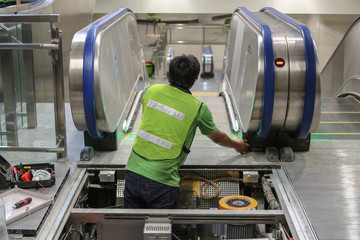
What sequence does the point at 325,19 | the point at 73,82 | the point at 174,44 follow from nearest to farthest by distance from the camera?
1. the point at 73,82
2. the point at 174,44
3. the point at 325,19

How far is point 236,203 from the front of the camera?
4594 millimetres

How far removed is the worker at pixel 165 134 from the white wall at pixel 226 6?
40.9ft

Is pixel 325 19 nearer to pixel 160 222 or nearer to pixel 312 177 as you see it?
pixel 312 177

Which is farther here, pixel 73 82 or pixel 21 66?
pixel 21 66

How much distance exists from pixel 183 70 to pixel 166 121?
17.7 inches

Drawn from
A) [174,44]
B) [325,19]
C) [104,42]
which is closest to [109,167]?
[104,42]

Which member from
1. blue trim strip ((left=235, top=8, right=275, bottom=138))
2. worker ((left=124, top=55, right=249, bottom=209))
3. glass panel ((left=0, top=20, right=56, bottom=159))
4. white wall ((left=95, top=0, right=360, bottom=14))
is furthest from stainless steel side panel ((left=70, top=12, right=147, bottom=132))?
white wall ((left=95, top=0, right=360, bottom=14))

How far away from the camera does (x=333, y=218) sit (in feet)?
12.8

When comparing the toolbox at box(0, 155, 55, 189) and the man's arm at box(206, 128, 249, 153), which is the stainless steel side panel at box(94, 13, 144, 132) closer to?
the toolbox at box(0, 155, 55, 189)

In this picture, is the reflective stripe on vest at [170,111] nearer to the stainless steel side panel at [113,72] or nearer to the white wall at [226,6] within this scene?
the stainless steel side panel at [113,72]

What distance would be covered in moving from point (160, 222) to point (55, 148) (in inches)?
63.9

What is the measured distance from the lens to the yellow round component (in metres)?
4.48

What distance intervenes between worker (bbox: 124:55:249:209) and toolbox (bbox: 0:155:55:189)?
774mm

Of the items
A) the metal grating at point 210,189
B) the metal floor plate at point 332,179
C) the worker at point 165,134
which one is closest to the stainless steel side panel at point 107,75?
the metal grating at point 210,189
